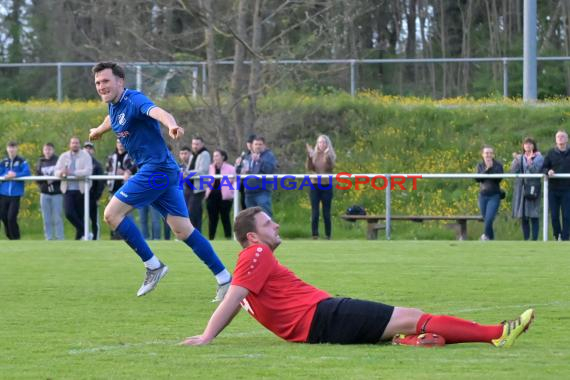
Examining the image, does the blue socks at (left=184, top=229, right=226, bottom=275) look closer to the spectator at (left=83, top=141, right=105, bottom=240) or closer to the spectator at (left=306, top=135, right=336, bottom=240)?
the spectator at (left=306, top=135, right=336, bottom=240)

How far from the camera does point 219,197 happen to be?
2208 cm

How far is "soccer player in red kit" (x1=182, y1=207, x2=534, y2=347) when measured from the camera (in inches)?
294

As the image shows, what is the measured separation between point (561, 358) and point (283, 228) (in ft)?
61.8

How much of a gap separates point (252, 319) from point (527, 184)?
41.0 ft

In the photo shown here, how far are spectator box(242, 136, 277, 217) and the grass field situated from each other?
3.46 metres

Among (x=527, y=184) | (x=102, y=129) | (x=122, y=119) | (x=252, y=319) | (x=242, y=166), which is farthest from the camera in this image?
(x=242, y=166)

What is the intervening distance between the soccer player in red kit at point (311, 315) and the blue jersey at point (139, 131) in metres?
3.13

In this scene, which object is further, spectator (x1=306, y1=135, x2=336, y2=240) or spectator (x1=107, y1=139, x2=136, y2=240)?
spectator (x1=107, y1=139, x2=136, y2=240)

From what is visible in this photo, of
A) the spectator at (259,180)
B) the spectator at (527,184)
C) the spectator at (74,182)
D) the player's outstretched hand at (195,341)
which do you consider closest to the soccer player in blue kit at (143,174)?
the player's outstretched hand at (195,341)

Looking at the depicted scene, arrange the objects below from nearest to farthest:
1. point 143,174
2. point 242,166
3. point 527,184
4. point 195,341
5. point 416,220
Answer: point 195,341
point 143,174
point 527,184
point 242,166
point 416,220

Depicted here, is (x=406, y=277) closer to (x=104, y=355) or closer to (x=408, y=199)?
(x=104, y=355)

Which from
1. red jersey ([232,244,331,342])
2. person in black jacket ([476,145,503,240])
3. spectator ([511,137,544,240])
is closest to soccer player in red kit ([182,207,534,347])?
red jersey ([232,244,331,342])

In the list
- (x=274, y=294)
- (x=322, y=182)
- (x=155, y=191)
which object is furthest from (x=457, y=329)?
(x=322, y=182)

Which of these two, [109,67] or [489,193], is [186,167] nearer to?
[489,193]
